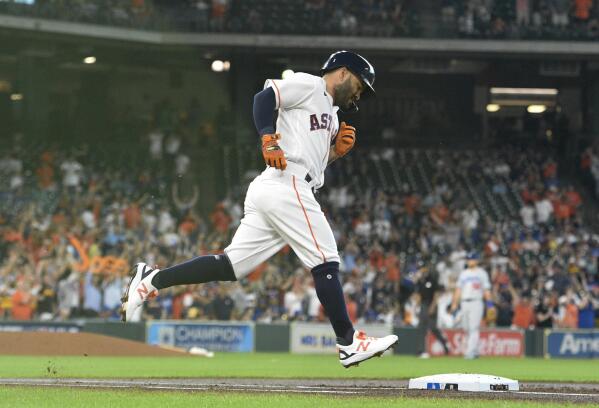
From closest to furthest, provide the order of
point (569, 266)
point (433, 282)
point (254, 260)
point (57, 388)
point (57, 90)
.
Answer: point (254, 260), point (57, 388), point (433, 282), point (569, 266), point (57, 90)

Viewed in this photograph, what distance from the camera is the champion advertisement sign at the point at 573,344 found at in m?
23.2

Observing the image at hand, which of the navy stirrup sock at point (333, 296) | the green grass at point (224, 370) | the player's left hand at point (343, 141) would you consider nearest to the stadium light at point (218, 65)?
the green grass at point (224, 370)

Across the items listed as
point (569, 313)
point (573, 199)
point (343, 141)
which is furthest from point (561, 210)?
point (343, 141)

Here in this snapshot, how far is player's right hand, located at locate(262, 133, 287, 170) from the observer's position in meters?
7.39

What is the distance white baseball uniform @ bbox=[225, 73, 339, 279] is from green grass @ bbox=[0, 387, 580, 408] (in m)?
0.89

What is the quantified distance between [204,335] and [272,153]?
627 inches

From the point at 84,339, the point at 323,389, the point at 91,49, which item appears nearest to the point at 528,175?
the point at 91,49

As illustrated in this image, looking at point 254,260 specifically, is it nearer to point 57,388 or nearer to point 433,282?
point 57,388

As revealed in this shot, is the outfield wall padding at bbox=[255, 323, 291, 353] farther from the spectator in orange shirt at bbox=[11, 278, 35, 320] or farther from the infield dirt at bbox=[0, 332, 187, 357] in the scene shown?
the infield dirt at bbox=[0, 332, 187, 357]

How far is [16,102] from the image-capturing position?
33.0m

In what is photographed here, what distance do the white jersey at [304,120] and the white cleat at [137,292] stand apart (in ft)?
4.38

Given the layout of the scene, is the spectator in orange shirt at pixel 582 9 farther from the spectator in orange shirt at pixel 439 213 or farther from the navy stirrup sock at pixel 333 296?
the navy stirrup sock at pixel 333 296

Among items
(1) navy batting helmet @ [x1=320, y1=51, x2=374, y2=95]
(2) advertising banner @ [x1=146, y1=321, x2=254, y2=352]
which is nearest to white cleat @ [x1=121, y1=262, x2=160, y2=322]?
(1) navy batting helmet @ [x1=320, y1=51, x2=374, y2=95]

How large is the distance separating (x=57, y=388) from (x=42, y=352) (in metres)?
9.81
